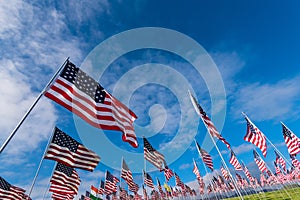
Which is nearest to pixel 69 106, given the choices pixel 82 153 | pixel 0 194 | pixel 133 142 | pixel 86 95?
pixel 86 95

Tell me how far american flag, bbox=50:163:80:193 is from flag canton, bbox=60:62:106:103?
1008 cm

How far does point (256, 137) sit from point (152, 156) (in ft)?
35.5

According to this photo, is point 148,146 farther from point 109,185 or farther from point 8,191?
point 8,191

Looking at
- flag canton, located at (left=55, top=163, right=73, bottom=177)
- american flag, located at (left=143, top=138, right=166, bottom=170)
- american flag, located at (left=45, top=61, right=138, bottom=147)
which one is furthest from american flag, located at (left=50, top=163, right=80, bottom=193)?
american flag, located at (left=45, top=61, right=138, bottom=147)

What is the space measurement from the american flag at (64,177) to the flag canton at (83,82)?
1008 centimetres

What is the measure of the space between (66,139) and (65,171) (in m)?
4.33

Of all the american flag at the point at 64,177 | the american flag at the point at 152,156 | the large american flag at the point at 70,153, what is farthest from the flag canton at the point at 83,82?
the american flag at the point at 152,156

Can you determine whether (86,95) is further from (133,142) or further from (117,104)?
(133,142)

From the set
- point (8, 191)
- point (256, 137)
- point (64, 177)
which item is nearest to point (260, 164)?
point (256, 137)

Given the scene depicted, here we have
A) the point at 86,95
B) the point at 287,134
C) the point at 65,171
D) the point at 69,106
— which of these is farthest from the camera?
the point at 287,134

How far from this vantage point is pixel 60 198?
1781 cm

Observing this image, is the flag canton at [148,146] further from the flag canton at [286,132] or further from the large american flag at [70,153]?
the flag canton at [286,132]

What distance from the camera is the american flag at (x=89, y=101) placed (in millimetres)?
8203

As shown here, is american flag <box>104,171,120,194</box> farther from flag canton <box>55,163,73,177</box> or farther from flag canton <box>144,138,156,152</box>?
flag canton <box>55,163,73,177</box>
